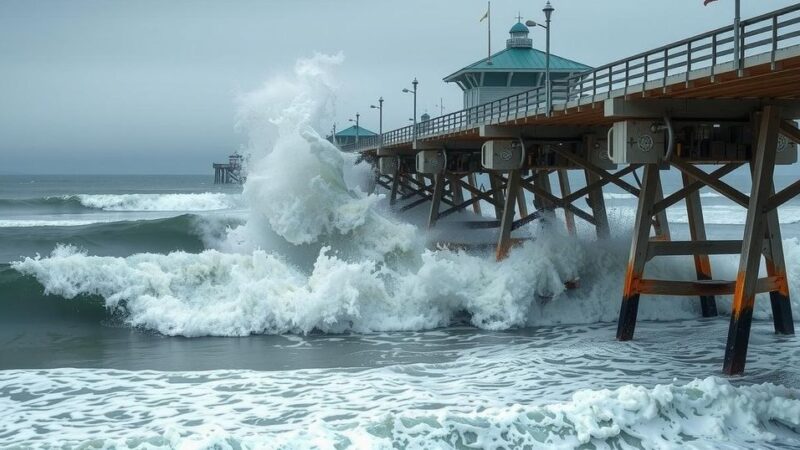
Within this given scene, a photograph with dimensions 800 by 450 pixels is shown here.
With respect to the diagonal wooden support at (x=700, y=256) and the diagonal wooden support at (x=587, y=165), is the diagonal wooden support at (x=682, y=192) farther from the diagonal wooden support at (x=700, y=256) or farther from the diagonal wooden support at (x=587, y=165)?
the diagonal wooden support at (x=587, y=165)

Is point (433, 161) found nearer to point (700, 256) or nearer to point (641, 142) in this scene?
point (700, 256)

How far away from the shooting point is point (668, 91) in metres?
13.3

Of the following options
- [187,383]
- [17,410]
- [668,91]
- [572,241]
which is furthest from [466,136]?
[17,410]

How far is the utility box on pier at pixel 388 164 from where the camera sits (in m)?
37.7

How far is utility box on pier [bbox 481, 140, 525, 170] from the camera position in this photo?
20453 millimetres

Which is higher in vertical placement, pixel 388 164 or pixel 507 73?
pixel 507 73

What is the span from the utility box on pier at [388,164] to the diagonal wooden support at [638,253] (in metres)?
22.6

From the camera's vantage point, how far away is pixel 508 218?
68.4 feet

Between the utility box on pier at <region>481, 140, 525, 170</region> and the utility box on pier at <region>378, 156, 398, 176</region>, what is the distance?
55.3ft

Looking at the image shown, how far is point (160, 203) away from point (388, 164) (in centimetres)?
3814

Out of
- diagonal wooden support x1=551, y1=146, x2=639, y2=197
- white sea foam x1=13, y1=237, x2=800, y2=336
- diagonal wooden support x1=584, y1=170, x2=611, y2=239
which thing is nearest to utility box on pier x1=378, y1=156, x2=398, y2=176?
diagonal wooden support x1=584, y1=170, x2=611, y2=239

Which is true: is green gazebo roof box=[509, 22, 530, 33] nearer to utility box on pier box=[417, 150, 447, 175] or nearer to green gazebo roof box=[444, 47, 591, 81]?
green gazebo roof box=[444, 47, 591, 81]

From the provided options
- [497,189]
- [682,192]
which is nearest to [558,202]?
[682,192]

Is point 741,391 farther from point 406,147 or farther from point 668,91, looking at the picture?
point 406,147
